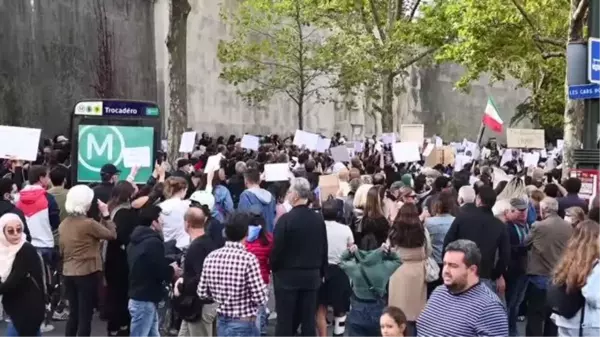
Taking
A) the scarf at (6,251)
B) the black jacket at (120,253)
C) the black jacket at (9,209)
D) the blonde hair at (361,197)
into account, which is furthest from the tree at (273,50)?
the scarf at (6,251)

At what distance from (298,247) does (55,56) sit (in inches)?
742

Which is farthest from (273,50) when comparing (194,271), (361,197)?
(194,271)

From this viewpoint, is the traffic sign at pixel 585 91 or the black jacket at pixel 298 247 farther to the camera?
the traffic sign at pixel 585 91

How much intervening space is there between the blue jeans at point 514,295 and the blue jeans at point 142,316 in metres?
3.87

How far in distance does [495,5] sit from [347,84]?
11990 mm

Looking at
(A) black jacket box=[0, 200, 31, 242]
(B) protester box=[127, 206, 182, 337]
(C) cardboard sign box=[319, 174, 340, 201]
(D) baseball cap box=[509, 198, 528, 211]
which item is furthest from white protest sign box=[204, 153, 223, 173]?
(D) baseball cap box=[509, 198, 528, 211]

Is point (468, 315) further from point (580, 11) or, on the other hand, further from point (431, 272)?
point (580, 11)

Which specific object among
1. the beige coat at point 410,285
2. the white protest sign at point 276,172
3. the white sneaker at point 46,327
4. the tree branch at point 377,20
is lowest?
the white sneaker at point 46,327

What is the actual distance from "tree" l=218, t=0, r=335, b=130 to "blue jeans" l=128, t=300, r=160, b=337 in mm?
24418

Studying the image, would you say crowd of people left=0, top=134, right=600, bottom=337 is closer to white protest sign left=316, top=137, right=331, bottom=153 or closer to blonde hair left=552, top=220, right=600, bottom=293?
blonde hair left=552, top=220, right=600, bottom=293

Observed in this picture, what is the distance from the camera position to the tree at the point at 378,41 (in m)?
31.1

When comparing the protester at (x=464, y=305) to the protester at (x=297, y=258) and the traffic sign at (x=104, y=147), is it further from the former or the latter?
the traffic sign at (x=104, y=147)

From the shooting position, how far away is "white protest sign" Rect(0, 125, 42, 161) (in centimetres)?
1230

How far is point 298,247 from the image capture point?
28.3 feet
